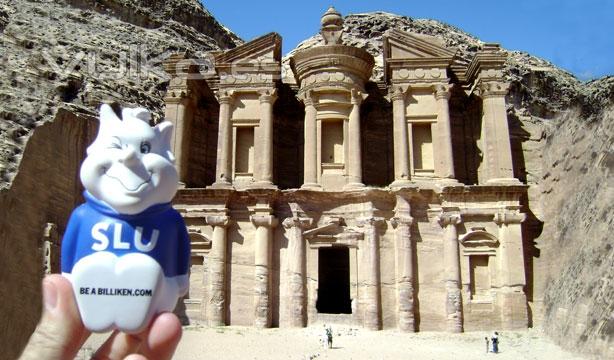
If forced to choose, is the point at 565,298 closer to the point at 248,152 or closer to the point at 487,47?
the point at 487,47

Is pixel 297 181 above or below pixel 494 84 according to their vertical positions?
below

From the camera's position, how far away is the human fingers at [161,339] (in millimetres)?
7457

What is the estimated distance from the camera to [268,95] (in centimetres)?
2378

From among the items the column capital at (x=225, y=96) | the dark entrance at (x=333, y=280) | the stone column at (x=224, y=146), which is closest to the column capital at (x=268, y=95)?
the column capital at (x=225, y=96)

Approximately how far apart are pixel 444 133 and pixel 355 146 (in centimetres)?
347

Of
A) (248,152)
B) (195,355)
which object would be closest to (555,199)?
(248,152)

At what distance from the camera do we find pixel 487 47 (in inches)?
958

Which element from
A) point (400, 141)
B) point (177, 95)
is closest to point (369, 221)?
point (400, 141)

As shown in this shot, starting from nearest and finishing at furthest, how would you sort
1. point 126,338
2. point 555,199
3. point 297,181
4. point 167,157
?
point 126,338, point 167,157, point 555,199, point 297,181

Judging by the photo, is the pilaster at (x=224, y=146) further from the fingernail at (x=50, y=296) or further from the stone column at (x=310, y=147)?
the fingernail at (x=50, y=296)

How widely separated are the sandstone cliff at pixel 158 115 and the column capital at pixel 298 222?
7225 mm

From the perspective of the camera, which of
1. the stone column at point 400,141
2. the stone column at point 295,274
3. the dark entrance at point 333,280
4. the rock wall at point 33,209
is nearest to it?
the rock wall at point 33,209

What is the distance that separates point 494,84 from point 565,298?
907 centimetres

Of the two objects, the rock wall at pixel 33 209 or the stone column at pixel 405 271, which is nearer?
the rock wall at pixel 33 209
